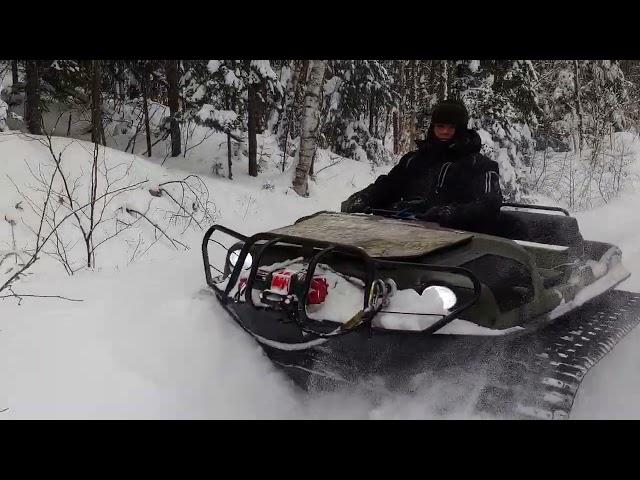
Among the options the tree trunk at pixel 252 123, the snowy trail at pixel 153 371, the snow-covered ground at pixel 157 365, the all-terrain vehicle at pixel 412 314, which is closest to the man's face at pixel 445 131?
the all-terrain vehicle at pixel 412 314

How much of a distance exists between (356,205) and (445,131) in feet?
3.28

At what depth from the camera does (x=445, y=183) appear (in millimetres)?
4922

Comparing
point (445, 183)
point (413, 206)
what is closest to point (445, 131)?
point (445, 183)

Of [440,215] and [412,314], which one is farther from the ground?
[440,215]

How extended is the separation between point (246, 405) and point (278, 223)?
574 cm

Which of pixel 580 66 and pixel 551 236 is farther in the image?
pixel 580 66

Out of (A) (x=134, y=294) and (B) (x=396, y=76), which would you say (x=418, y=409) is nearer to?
(A) (x=134, y=294)

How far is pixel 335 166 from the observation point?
15.5 m

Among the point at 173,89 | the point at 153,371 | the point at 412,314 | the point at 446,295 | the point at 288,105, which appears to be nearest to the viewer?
the point at 412,314

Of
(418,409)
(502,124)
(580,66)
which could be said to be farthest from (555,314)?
(580,66)

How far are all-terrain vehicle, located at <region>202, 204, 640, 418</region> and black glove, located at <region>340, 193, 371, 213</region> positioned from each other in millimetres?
1055

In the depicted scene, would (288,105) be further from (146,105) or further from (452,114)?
(452,114)

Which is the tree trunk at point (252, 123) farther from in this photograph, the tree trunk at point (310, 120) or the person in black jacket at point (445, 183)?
the person in black jacket at point (445, 183)

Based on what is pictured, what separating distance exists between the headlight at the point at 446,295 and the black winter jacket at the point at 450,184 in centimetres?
133
